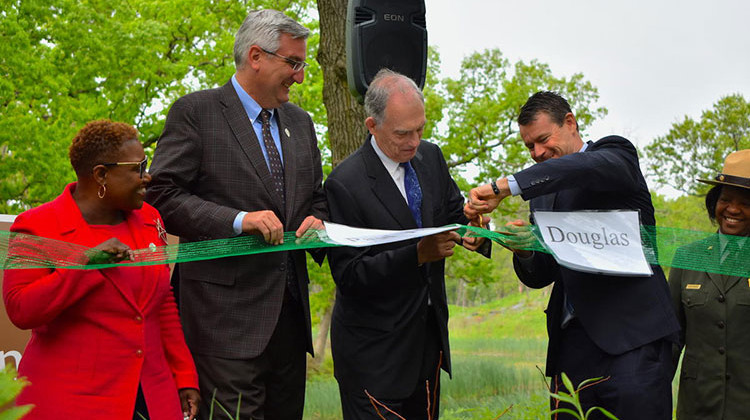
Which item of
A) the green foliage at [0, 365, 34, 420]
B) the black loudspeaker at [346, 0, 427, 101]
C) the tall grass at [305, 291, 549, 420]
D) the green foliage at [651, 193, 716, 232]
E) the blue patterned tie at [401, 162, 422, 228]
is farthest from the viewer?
the green foliage at [651, 193, 716, 232]

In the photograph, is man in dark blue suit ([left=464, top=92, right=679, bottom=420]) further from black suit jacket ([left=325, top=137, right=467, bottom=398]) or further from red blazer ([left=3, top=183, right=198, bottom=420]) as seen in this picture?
red blazer ([left=3, top=183, right=198, bottom=420])

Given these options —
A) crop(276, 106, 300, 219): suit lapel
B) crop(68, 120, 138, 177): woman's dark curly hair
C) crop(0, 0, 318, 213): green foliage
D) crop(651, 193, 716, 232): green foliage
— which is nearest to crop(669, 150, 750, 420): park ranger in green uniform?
crop(276, 106, 300, 219): suit lapel

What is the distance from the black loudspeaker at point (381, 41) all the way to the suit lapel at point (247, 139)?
57.7 inches

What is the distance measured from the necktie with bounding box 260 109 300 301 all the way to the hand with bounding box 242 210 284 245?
1.19 ft

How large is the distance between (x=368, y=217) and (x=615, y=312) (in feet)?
3.98

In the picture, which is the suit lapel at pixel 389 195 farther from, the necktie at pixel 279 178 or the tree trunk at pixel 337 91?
the tree trunk at pixel 337 91

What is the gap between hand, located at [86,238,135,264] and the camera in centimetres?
301

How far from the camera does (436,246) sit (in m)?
3.56

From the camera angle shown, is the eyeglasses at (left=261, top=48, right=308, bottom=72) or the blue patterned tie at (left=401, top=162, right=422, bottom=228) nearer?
the eyeglasses at (left=261, top=48, right=308, bottom=72)

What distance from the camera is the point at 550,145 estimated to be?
12.9 feet

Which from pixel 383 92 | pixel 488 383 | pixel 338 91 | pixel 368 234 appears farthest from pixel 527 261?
pixel 488 383

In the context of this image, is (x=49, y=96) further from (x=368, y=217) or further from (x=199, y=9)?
(x=368, y=217)

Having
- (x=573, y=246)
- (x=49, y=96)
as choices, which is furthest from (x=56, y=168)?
(x=573, y=246)

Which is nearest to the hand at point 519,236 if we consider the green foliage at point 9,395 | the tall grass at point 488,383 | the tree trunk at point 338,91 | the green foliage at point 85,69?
the tall grass at point 488,383
